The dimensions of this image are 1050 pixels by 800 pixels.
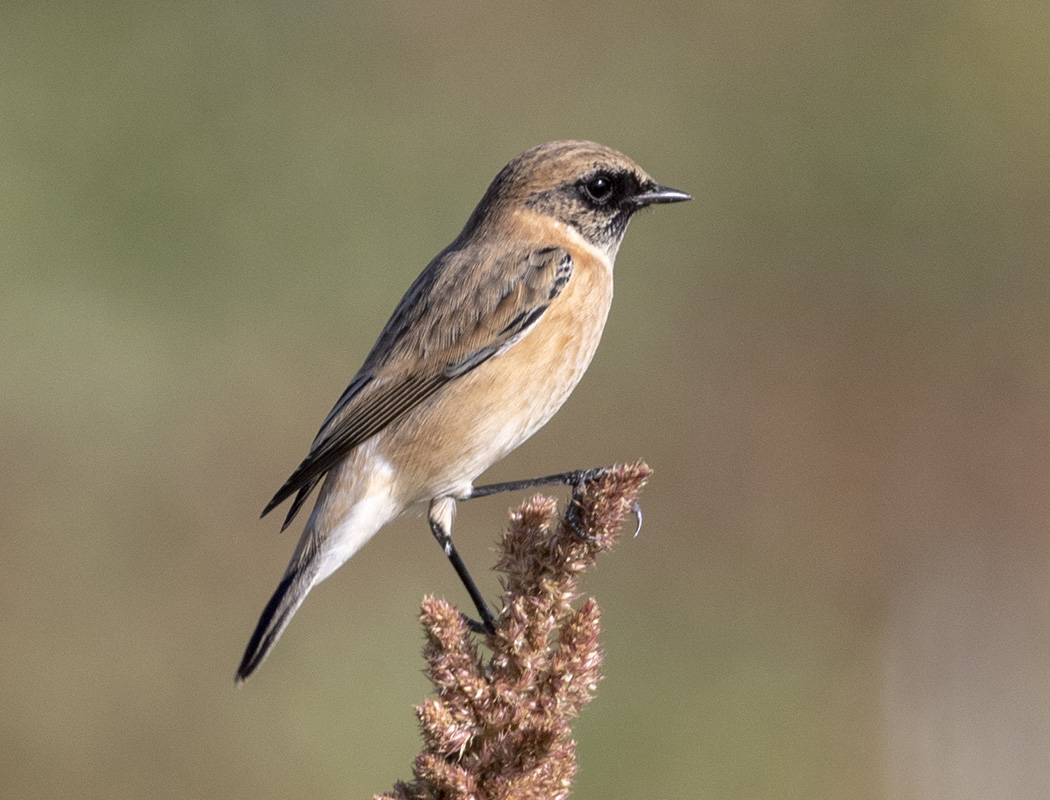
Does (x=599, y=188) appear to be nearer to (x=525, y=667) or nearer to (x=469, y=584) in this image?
(x=469, y=584)

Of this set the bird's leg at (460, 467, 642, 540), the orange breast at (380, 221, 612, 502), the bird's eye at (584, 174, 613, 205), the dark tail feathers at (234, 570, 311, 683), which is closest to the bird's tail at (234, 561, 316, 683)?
the dark tail feathers at (234, 570, 311, 683)

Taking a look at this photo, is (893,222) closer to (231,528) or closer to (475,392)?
(231,528)

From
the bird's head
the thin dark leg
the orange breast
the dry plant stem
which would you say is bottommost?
the dry plant stem

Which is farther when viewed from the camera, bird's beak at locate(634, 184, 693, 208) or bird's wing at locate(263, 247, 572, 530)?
bird's beak at locate(634, 184, 693, 208)

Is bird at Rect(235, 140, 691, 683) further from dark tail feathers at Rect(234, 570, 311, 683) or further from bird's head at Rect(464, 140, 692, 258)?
bird's head at Rect(464, 140, 692, 258)

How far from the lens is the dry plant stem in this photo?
Answer: 9.59ft

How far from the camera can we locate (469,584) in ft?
14.7

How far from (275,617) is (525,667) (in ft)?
4.03

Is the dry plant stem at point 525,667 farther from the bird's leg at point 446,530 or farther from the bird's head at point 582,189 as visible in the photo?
the bird's head at point 582,189

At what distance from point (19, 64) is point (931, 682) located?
27.0 ft

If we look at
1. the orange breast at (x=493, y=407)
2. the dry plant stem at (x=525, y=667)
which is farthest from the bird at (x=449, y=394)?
the dry plant stem at (x=525, y=667)

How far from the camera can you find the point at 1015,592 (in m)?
7.25

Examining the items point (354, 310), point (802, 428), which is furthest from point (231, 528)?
point (802, 428)

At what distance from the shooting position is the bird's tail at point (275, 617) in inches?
158
